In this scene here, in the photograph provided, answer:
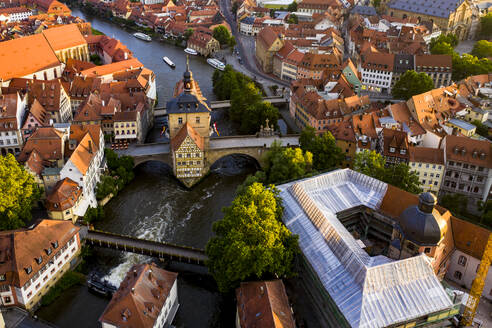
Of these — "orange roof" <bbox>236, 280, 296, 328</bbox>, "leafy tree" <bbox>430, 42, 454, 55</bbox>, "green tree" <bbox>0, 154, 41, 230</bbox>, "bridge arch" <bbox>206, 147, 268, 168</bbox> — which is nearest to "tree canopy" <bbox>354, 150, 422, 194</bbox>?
"bridge arch" <bbox>206, 147, 268, 168</bbox>

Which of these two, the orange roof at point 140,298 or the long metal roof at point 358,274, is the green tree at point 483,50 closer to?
the long metal roof at point 358,274

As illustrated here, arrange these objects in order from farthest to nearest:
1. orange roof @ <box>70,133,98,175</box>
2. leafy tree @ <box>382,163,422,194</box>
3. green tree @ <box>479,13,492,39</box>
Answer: green tree @ <box>479,13,492,39</box>
leafy tree @ <box>382,163,422,194</box>
orange roof @ <box>70,133,98,175</box>

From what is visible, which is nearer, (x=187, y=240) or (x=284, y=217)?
(x=284, y=217)

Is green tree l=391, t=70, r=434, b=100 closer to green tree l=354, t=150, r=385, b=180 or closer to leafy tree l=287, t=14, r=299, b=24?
green tree l=354, t=150, r=385, b=180

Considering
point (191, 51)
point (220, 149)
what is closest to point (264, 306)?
point (220, 149)

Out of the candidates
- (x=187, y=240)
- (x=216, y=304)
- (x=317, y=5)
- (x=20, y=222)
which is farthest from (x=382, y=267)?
(x=317, y=5)

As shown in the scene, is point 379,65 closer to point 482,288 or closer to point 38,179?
point 482,288
